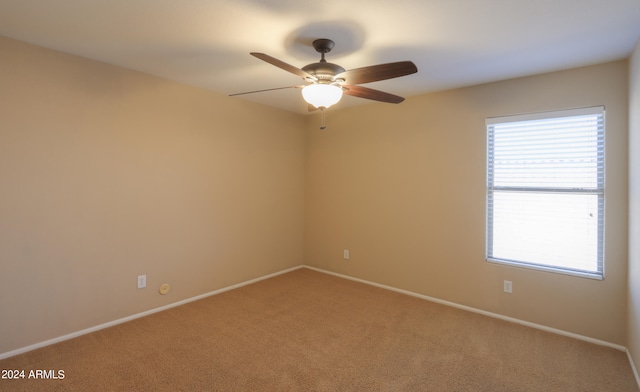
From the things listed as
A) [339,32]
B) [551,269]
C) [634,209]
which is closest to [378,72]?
[339,32]

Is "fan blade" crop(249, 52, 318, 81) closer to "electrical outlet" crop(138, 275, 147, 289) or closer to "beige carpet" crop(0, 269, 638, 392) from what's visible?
"beige carpet" crop(0, 269, 638, 392)

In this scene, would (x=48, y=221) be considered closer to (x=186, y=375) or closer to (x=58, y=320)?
(x=58, y=320)

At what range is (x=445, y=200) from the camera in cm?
349

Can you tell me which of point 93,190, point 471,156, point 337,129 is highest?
point 337,129

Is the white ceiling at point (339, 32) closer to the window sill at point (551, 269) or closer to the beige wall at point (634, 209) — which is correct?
the beige wall at point (634, 209)

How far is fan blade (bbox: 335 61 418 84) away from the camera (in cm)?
185

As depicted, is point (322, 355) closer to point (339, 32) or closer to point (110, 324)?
point (110, 324)

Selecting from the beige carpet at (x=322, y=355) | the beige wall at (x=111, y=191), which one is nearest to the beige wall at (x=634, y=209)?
the beige carpet at (x=322, y=355)

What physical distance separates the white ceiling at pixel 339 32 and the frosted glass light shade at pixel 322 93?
404 millimetres

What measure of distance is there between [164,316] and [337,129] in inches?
121

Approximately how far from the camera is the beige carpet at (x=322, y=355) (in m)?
2.11

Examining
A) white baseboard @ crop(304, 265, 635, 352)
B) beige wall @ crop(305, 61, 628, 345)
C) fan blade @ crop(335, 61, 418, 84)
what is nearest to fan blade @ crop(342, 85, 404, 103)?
fan blade @ crop(335, 61, 418, 84)

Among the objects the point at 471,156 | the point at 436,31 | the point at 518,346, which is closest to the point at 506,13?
the point at 436,31

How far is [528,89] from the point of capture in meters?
2.96
